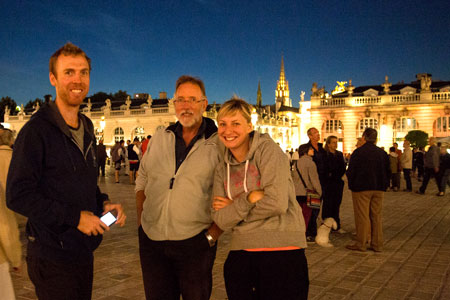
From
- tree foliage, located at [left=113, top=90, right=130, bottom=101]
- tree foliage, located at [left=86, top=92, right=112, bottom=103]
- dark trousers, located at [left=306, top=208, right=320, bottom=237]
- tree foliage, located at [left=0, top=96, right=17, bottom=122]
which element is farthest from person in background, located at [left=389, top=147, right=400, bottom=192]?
tree foliage, located at [left=0, top=96, right=17, bottom=122]

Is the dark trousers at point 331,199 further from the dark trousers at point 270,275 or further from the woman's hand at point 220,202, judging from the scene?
the woman's hand at point 220,202

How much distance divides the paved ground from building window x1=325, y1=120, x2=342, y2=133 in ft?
107

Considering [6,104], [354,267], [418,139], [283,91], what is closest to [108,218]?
[354,267]

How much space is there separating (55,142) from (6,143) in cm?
417

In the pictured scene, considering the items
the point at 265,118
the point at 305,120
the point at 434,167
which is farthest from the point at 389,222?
the point at 265,118

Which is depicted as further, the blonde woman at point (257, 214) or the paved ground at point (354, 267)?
the paved ground at point (354, 267)

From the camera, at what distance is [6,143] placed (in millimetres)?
5695

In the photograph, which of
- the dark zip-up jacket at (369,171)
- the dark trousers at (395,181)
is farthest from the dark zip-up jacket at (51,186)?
the dark trousers at (395,181)

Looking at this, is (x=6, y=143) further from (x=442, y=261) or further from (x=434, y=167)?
(x=434, y=167)

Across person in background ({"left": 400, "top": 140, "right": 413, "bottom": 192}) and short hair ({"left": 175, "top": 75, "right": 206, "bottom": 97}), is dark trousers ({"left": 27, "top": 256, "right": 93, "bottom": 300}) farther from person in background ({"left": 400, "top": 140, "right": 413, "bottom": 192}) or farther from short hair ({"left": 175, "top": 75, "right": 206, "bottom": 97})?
person in background ({"left": 400, "top": 140, "right": 413, "bottom": 192})

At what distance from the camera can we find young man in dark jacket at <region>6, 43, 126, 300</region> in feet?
6.77

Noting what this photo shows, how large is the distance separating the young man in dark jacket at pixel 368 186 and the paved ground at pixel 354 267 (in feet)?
0.97

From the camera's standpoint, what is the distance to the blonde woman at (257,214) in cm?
246

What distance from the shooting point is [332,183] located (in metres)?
8.05
